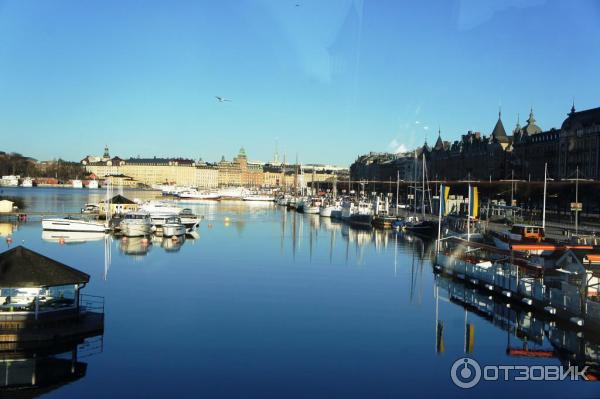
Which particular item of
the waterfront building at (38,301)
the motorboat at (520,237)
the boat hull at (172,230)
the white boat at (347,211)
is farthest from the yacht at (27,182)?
the waterfront building at (38,301)

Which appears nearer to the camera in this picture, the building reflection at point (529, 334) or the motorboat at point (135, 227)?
the building reflection at point (529, 334)

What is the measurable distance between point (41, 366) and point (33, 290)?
293cm

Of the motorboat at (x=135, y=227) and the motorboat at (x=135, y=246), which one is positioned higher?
the motorboat at (x=135, y=227)

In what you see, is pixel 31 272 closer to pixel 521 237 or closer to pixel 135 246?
pixel 521 237

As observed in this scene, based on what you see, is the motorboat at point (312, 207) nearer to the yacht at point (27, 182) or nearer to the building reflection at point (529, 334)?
the building reflection at point (529, 334)

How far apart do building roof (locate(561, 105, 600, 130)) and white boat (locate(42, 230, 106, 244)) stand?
56806 mm

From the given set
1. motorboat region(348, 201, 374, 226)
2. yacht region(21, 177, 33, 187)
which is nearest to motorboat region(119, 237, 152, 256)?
motorboat region(348, 201, 374, 226)

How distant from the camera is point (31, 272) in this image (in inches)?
627

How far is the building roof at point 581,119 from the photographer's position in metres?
75.2

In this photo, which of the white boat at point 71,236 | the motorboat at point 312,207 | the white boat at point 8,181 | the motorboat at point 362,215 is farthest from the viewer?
the white boat at point 8,181

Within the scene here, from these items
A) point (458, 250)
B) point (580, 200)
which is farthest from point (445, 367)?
point (580, 200)

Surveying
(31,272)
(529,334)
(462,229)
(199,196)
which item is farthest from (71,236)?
(199,196)

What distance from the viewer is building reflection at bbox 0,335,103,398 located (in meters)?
13.2

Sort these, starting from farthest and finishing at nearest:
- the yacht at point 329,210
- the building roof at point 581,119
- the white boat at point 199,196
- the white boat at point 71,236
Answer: the white boat at point 199,196 → the yacht at point 329,210 → the building roof at point 581,119 → the white boat at point 71,236
